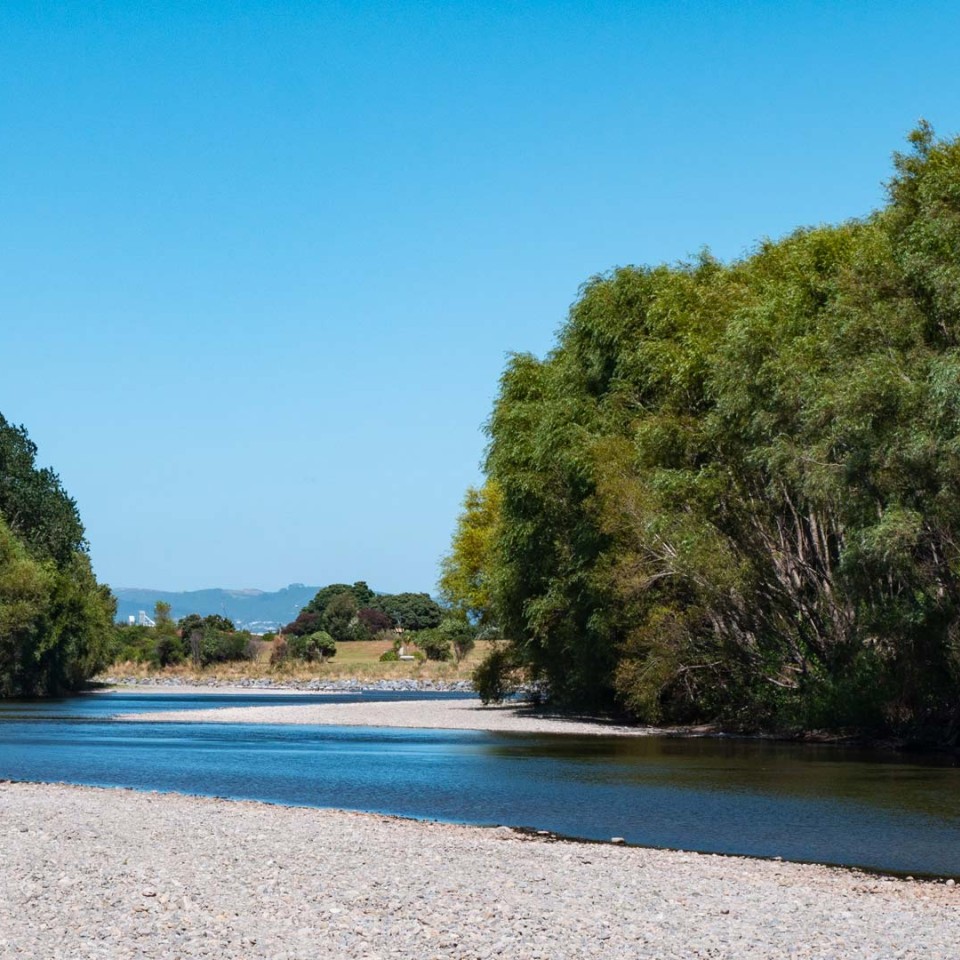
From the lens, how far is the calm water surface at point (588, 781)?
20.5 metres

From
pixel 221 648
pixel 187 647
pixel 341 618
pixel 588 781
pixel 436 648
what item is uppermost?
pixel 341 618

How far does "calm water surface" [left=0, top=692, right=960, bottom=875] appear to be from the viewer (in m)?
20.5

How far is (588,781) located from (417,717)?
28.5 metres

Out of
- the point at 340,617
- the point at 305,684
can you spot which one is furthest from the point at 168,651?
Result: the point at 340,617

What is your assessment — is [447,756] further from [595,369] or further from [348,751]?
[595,369]

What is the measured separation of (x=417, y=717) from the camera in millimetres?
55969

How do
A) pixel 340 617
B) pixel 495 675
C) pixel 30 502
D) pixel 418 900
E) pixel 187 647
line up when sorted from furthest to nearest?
pixel 340 617, pixel 187 647, pixel 30 502, pixel 495 675, pixel 418 900

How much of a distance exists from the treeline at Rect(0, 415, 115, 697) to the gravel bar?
75.4 feet

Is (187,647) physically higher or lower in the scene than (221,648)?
higher

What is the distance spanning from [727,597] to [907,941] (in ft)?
91.3

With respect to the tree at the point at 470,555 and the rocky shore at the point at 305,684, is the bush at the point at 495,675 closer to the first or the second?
the tree at the point at 470,555

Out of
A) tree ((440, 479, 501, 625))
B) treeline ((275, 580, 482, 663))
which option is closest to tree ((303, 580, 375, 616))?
treeline ((275, 580, 482, 663))

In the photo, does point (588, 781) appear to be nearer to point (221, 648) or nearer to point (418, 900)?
point (418, 900)

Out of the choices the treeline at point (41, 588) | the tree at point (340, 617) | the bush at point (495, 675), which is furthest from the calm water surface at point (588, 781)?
the tree at point (340, 617)
